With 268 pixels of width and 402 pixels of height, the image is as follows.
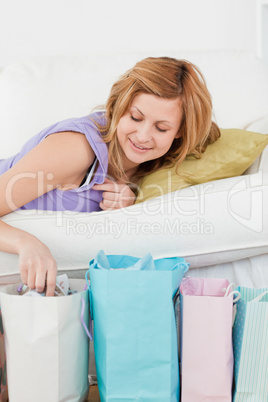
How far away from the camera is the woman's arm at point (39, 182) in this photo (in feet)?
3.62

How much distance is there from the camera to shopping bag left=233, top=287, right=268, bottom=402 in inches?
42.3

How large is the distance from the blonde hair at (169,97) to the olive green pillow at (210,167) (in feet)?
0.13

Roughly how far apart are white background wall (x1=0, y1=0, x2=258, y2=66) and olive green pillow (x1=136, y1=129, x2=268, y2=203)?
3.83 feet

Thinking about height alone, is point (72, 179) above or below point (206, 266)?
above

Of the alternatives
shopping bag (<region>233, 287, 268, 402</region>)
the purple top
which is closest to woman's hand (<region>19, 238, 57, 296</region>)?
the purple top

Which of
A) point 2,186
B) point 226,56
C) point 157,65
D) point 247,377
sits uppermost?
point 226,56

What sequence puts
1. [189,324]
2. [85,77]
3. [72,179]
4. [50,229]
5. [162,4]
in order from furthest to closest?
[162,4], [85,77], [72,179], [50,229], [189,324]

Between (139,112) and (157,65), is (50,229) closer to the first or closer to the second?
(139,112)

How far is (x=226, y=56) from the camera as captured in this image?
6.49ft

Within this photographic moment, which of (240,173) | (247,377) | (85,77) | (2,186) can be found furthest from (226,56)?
(247,377)

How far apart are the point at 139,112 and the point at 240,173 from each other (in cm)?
36

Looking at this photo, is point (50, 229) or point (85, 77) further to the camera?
point (85, 77)

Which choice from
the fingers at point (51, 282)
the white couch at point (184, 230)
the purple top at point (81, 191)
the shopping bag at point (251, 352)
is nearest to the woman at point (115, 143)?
the purple top at point (81, 191)
